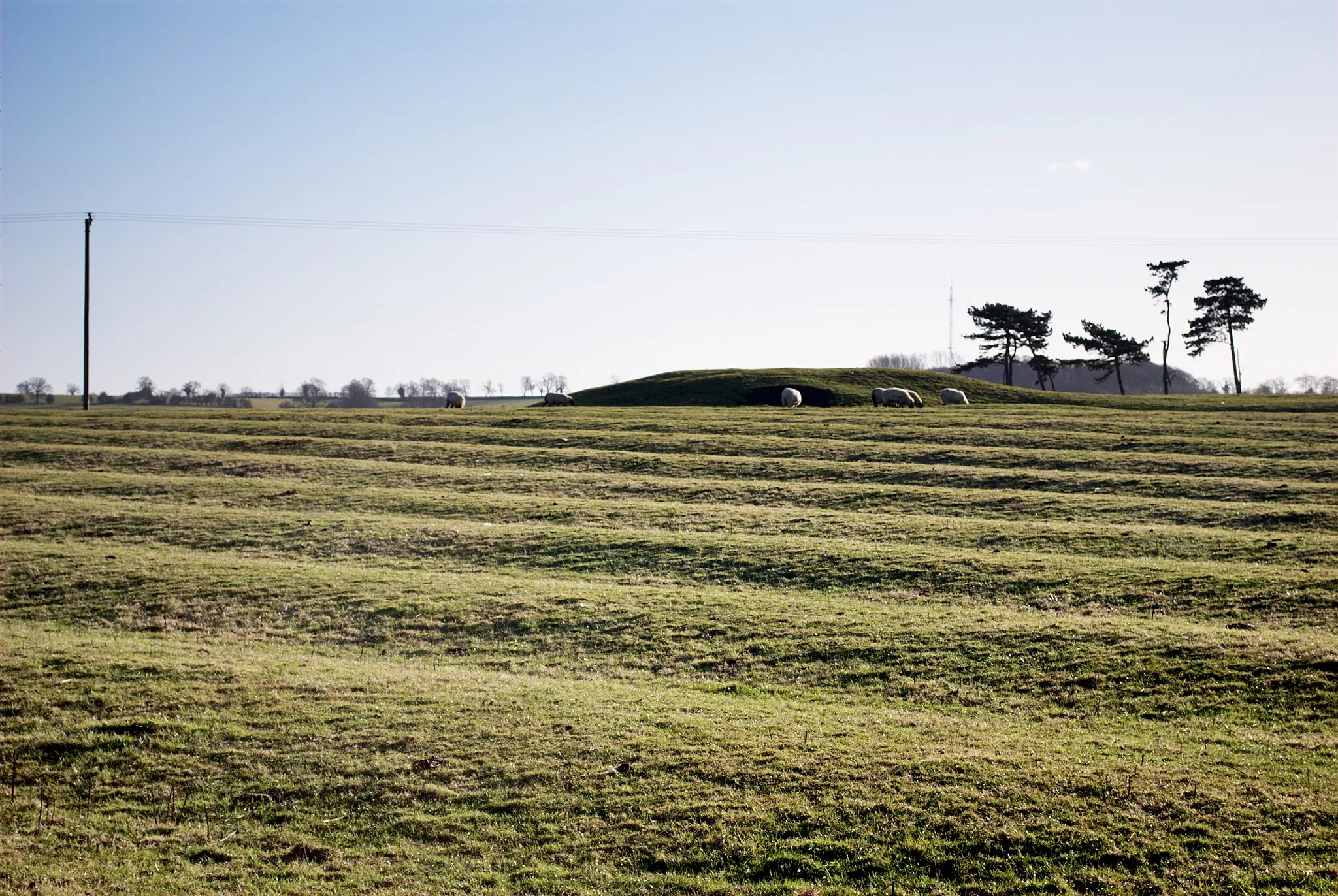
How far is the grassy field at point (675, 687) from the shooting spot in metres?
9.66

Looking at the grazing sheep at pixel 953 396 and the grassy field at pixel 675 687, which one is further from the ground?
the grazing sheep at pixel 953 396

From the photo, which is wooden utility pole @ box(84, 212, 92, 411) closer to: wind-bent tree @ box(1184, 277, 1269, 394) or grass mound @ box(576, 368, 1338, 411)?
grass mound @ box(576, 368, 1338, 411)

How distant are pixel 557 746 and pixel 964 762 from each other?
5301 millimetres

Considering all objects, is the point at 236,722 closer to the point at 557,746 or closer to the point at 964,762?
the point at 557,746

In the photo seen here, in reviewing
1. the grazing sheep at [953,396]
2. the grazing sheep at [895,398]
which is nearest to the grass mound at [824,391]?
the grazing sheep at [953,396]

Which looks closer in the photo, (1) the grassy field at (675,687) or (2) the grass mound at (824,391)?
(1) the grassy field at (675,687)

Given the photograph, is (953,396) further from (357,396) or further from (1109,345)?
(357,396)

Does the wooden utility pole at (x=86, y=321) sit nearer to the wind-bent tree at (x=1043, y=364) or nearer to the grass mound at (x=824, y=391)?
the grass mound at (x=824, y=391)

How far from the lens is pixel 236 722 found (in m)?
13.1

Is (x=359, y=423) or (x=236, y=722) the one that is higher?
(x=359, y=423)

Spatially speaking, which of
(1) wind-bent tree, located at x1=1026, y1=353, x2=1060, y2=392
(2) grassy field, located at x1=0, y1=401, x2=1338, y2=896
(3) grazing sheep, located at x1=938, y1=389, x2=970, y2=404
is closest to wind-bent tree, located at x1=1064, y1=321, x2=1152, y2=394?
(1) wind-bent tree, located at x1=1026, y1=353, x2=1060, y2=392

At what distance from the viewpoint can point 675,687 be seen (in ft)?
48.1

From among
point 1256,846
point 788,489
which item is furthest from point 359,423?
point 1256,846

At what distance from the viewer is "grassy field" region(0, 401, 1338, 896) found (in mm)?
9656
